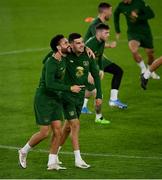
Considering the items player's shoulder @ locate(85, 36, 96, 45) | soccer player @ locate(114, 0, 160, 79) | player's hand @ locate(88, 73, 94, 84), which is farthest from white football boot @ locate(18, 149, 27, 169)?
soccer player @ locate(114, 0, 160, 79)

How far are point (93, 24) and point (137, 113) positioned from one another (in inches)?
95.2

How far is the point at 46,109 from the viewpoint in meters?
16.5

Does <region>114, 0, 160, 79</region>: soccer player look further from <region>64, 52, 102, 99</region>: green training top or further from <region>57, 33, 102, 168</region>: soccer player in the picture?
<region>64, 52, 102, 99</region>: green training top

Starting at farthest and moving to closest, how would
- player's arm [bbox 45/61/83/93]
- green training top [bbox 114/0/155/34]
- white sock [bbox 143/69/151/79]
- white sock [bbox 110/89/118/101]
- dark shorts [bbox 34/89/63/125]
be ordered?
green training top [bbox 114/0/155/34] → white sock [bbox 143/69/151/79] → white sock [bbox 110/89/118/101] → dark shorts [bbox 34/89/63/125] → player's arm [bbox 45/61/83/93]

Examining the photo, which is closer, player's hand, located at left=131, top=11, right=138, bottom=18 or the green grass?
the green grass

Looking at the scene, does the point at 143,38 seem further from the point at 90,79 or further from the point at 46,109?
the point at 46,109

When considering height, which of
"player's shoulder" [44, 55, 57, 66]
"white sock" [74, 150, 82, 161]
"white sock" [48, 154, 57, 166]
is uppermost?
"player's shoulder" [44, 55, 57, 66]

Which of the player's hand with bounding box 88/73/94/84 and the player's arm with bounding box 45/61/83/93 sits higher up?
the player's arm with bounding box 45/61/83/93

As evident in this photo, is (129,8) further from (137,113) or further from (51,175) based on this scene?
(51,175)

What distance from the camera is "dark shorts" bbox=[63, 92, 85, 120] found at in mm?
16578

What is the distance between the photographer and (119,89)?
24141mm

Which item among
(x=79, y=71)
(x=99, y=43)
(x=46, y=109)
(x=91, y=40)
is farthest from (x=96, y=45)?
(x=46, y=109)

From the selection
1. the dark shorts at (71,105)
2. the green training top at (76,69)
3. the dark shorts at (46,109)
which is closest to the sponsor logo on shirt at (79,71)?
the green training top at (76,69)

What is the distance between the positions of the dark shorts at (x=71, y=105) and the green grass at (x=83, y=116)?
0.98 m
